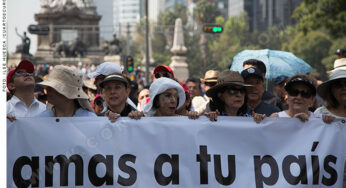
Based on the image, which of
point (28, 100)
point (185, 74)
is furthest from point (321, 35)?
point (28, 100)

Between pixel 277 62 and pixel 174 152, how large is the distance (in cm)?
520

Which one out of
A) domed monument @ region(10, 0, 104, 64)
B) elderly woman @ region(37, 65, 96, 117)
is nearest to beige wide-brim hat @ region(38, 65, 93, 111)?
elderly woman @ region(37, 65, 96, 117)

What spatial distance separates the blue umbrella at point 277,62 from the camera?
30.7ft

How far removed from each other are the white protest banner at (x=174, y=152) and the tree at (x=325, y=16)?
2138cm

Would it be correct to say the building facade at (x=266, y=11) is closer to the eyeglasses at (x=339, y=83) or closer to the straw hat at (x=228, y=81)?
the eyeglasses at (x=339, y=83)

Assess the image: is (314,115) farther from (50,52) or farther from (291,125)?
(50,52)

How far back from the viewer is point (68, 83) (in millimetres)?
4973

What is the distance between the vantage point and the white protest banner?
4.68 meters

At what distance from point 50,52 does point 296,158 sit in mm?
50391

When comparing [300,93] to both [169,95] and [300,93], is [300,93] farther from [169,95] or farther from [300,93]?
[169,95]

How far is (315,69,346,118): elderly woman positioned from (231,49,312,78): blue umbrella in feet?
11.9

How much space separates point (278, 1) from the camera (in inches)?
5709

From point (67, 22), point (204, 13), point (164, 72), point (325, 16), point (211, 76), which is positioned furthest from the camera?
point (204, 13)

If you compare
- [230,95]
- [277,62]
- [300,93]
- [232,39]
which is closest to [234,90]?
[230,95]
